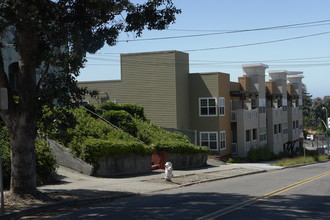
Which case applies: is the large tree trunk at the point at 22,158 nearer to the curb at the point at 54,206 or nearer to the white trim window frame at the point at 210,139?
the curb at the point at 54,206

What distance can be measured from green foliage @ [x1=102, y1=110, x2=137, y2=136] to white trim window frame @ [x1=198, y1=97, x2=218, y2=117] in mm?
13288

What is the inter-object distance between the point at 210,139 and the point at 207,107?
2.71 m

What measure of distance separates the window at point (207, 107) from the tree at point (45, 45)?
86.1 ft

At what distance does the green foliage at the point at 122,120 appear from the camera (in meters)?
26.8

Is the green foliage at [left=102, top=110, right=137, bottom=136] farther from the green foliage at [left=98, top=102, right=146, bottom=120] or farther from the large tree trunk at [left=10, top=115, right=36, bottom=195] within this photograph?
the large tree trunk at [left=10, top=115, right=36, bottom=195]

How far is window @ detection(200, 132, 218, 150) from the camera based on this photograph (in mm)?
39406

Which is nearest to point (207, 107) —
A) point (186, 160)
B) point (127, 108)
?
point (127, 108)

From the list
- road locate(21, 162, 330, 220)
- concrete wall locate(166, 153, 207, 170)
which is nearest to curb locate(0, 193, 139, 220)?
road locate(21, 162, 330, 220)

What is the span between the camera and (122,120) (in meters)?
27.0

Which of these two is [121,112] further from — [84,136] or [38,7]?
[38,7]

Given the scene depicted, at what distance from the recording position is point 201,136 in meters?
39.8

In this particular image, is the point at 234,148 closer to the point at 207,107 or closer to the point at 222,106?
the point at 222,106

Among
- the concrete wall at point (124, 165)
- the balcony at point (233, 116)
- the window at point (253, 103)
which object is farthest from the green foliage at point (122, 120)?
the window at point (253, 103)

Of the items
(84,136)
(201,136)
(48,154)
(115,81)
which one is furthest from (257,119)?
(48,154)
